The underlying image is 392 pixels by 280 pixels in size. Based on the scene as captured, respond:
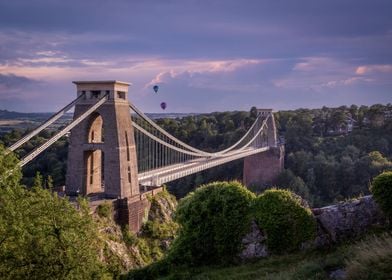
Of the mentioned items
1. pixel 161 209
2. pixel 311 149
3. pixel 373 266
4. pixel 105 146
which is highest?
pixel 105 146

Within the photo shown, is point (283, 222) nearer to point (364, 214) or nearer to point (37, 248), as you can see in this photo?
point (364, 214)

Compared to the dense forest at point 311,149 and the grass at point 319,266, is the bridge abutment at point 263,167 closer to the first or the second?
the dense forest at point 311,149

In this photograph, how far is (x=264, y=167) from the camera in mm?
43000

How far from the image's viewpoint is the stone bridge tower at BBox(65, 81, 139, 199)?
16641mm

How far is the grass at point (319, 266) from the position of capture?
18.4 ft

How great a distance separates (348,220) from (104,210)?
349 inches

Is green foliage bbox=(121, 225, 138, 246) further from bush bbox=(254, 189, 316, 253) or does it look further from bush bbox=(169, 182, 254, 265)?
bush bbox=(254, 189, 316, 253)

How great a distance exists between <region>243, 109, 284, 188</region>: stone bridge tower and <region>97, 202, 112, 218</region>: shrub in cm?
2669

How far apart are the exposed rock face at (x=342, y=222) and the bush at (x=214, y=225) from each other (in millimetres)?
551

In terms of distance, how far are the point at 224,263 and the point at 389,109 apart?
46488mm

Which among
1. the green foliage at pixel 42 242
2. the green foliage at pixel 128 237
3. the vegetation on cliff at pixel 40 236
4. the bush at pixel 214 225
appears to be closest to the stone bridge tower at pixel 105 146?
the green foliage at pixel 128 237

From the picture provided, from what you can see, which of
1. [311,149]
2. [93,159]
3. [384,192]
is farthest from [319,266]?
[311,149]

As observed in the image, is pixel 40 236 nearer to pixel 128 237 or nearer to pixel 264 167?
pixel 128 237

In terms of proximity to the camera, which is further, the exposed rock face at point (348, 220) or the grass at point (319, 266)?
the exposed rock face at point (348, 220)
